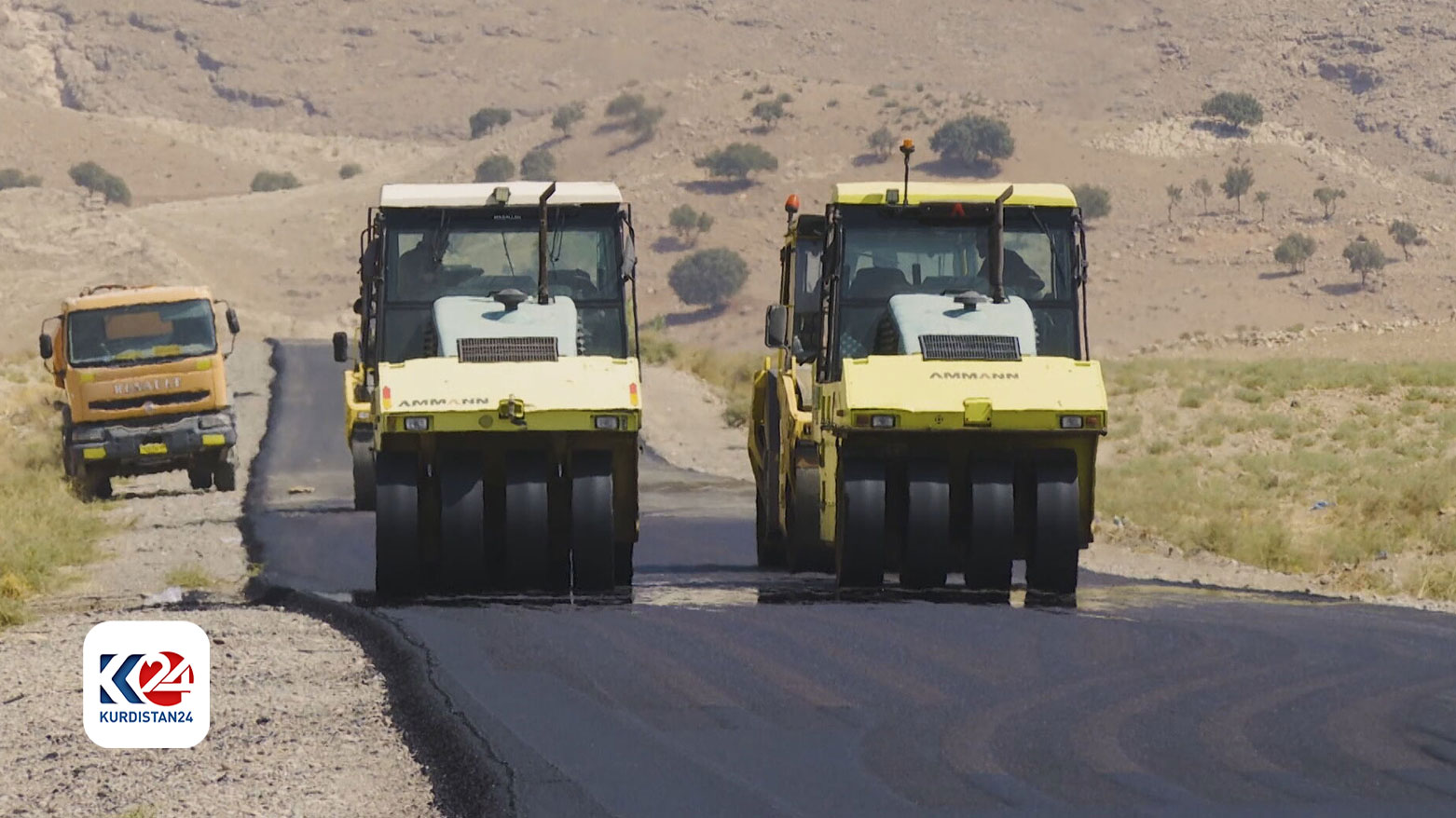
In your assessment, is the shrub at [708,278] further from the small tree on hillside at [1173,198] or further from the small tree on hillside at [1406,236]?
the small tree on hillside at [1406,236]

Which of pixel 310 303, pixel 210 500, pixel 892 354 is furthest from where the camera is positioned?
pixel 310 303

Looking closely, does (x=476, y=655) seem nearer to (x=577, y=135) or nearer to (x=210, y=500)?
(x=210, y=500)

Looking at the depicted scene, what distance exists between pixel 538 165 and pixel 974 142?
23743 mm

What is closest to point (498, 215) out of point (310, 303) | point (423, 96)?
point (310, 303)

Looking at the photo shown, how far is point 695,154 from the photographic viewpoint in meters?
109

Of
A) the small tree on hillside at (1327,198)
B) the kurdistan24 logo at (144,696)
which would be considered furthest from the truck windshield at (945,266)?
the small tree on hillside at (1327,198)

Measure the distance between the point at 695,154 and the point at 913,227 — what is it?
93.3m

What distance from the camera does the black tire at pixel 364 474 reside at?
2394cm

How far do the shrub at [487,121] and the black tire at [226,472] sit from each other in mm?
100170

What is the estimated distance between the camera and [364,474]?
2462 cm

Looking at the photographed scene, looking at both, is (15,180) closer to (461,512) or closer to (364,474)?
(364,474)

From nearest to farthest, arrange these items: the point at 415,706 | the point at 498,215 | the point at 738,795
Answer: the point at 738,795 < the point at 415,706 < the point at 498,215

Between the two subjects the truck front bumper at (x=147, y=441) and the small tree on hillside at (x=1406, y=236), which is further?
the small tree on hillside at (x=1406, y=236)

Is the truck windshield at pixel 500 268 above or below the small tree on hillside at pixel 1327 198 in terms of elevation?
below
